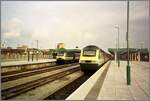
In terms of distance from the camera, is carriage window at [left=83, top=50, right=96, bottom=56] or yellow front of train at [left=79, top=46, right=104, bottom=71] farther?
carriage window at [left=83, top=50, right=96, bottom=56]

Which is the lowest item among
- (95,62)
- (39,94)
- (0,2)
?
(39,94)

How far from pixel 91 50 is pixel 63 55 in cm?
2179

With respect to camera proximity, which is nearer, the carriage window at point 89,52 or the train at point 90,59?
the train at point 90,59

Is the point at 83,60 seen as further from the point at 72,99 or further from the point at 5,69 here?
the point at 72,99

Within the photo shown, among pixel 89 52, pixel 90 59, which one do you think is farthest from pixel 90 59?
pixel 89 52

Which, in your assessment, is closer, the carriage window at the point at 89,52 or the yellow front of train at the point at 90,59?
the yellow front of train at the point at 90,59

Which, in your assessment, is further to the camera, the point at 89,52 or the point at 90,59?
the point at 89,52

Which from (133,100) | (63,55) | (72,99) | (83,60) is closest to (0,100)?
(72,99)

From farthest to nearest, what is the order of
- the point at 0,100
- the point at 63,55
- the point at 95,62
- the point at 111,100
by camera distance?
the point at 63,55
the point at 95,62
the point at 0,100
the point at 111,100

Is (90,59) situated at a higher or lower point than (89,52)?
lower

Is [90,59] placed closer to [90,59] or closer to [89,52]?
[90,59]

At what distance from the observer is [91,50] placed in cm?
2727

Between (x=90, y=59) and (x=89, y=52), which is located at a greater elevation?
(x=89, y=52)

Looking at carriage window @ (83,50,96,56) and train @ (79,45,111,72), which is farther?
carriage window @ (83,50,96,56)
